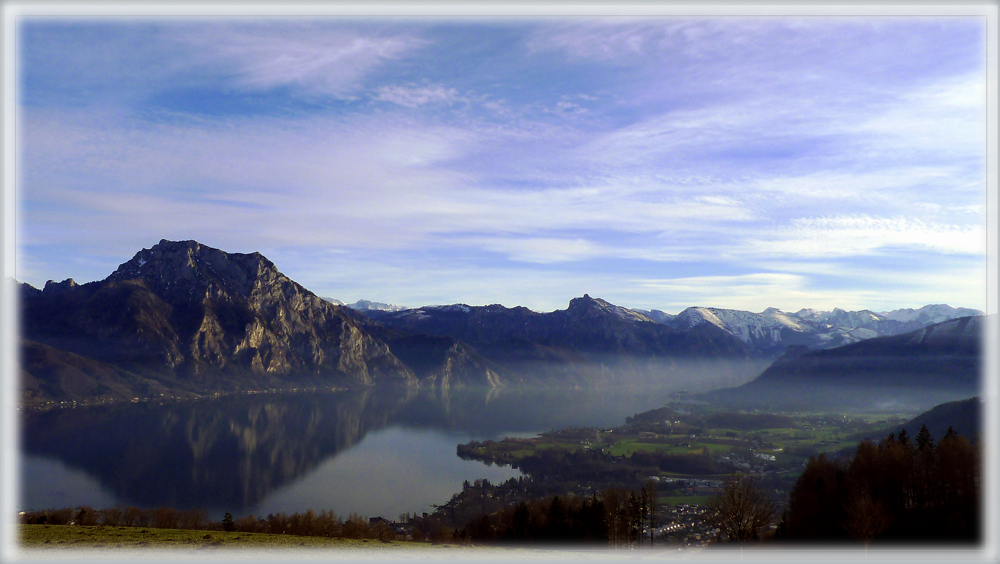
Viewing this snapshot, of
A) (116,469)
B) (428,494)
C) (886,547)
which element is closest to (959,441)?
(886,547)

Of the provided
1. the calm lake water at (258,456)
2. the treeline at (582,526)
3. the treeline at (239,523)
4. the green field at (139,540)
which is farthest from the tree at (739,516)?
the calm lake water at (258,456)

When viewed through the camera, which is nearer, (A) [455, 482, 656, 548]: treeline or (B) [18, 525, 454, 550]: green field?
(B) [18, 525, 454, 550]: green field

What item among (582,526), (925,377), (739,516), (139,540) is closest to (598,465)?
(582,526)

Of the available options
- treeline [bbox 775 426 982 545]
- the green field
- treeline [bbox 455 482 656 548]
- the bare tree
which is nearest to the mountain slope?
A: treeline [bbox 775 426 982 545]

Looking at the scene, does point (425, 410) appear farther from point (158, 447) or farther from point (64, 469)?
point (64, 469)

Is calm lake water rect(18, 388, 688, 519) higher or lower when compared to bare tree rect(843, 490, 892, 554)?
lower

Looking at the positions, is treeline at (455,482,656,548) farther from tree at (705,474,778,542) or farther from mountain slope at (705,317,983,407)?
mountain slope at (705,317,983,407)

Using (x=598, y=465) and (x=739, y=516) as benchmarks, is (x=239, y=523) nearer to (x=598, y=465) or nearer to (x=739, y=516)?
(x=739, y=516)
